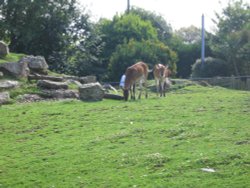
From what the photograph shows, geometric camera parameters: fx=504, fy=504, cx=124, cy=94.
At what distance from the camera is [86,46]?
34.2 metres

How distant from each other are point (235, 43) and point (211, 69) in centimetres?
302

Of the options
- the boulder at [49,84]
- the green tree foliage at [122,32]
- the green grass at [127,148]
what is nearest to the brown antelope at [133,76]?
the boulder at [49,84]

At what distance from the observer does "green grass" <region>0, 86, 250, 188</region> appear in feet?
23.6

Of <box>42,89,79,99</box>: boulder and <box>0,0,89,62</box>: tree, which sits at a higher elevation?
<box>0,0,89,62</box>: tree

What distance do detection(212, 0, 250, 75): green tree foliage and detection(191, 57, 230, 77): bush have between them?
0.52m

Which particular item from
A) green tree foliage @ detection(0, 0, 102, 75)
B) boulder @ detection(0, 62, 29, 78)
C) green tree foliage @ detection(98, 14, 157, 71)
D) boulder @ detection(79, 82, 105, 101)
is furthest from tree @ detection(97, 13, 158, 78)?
boulder @ detection(79, 82, 105, 101)

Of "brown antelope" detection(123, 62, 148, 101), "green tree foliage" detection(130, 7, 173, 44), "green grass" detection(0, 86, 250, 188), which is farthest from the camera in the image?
"green tree foliage" detection(130, 7, 173, 44)

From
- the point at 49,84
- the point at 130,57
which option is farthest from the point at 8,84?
the point at 130,57

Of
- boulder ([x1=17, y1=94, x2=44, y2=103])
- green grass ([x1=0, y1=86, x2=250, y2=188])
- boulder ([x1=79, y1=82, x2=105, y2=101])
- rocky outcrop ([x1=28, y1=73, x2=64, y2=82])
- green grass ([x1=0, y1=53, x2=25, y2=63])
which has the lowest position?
green grass ([x1=0, y1=86, x2=250, y2=188])

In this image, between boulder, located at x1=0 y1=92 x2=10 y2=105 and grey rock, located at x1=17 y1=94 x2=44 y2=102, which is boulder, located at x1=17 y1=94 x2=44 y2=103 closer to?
grey rock, located at x1=17 y1=94 x2=44 y2=102

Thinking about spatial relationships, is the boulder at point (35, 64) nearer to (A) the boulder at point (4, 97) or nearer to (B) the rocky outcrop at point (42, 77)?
(B) the rocky outcrop at point (42, 77)

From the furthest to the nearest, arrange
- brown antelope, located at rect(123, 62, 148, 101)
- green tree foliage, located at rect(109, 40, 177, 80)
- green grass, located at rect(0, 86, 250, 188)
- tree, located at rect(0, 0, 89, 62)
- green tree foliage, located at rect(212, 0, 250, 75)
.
→ green tree foliage, located at rect(212, 0, 250, 75) → green tree foliage, located at rect(109, 40, 177, 80) → tree, located at rect(0, 0, 89, 62) → brown antelope, located at rect(123, 62, 148, 101) → green grass, located at rect(0, 86, 250, 188)

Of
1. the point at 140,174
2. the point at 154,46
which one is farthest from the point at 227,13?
the point at 140,174

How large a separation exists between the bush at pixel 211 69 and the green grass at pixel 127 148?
84.1ft
